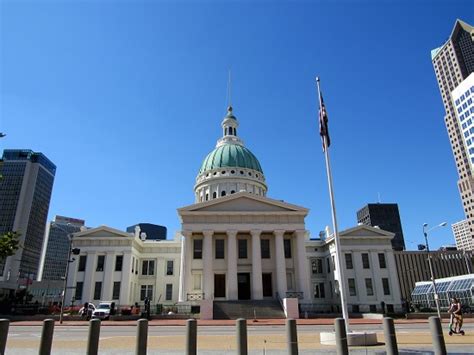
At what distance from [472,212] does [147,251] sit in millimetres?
114449

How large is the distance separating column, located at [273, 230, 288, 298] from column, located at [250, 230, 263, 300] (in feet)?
7.39

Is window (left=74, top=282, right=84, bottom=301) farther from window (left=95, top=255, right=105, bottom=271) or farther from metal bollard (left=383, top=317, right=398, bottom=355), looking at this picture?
metal bollard (left=383, top=317, right=398, bottom=355)

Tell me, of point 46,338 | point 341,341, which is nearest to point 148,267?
point 46,338

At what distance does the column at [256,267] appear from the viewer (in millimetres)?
43719

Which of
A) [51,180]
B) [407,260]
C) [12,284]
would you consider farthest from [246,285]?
[51,180]

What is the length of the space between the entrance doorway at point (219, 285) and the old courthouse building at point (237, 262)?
0.13m

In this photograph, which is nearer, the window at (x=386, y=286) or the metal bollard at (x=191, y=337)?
the metal bollard at (x=191, y=337)

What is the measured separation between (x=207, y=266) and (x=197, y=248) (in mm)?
4658

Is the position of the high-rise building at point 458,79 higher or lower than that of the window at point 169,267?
higher

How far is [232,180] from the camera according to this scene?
66875 millimetres

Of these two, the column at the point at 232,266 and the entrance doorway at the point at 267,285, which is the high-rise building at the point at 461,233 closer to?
the entrance doorway at the point at 267,285

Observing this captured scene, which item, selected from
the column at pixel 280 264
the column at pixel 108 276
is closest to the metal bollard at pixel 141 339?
the column at pixel 280 264

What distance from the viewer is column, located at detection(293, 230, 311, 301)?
44.8 m

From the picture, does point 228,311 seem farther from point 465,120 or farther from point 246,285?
point 465,120
